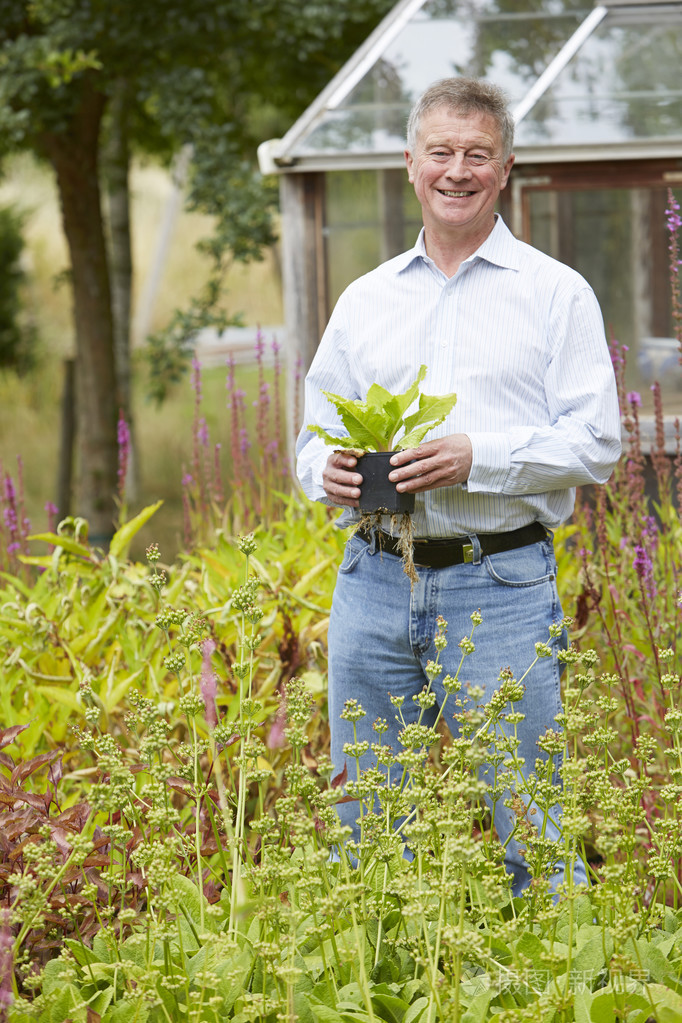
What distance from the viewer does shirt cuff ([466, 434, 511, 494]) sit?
222cm

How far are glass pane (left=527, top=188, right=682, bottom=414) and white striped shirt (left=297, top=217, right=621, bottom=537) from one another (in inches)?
153

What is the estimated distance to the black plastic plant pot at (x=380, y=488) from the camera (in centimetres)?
223

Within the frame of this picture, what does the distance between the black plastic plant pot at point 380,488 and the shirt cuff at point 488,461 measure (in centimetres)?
13

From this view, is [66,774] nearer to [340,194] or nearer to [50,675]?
[50,675]

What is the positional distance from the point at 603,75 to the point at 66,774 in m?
4.60

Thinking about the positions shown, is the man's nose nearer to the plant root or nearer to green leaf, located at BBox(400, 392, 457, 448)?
green leaf, located at BBox(400, 392, 457, 448)

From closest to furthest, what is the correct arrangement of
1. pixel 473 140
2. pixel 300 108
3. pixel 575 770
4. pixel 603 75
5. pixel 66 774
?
pixel 575 770, pixel 473 140, pixel 66 774, pixel 603 75, pixel 300 108

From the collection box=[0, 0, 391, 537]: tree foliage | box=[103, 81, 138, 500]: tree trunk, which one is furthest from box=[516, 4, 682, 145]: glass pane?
box=[103, 81, 138, 500]: tree trunk

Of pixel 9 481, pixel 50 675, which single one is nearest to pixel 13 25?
pixel 9 481

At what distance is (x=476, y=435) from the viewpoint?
223 cm

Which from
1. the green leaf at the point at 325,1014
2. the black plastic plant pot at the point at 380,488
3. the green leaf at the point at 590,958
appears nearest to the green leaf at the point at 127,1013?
the green leaf at the point at 325,1014

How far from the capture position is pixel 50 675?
3.22m

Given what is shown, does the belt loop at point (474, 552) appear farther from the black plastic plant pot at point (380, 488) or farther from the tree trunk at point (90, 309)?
the tree trunk at point (90, 309)

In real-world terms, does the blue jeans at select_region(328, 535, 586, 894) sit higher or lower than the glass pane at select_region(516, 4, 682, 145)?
lower
